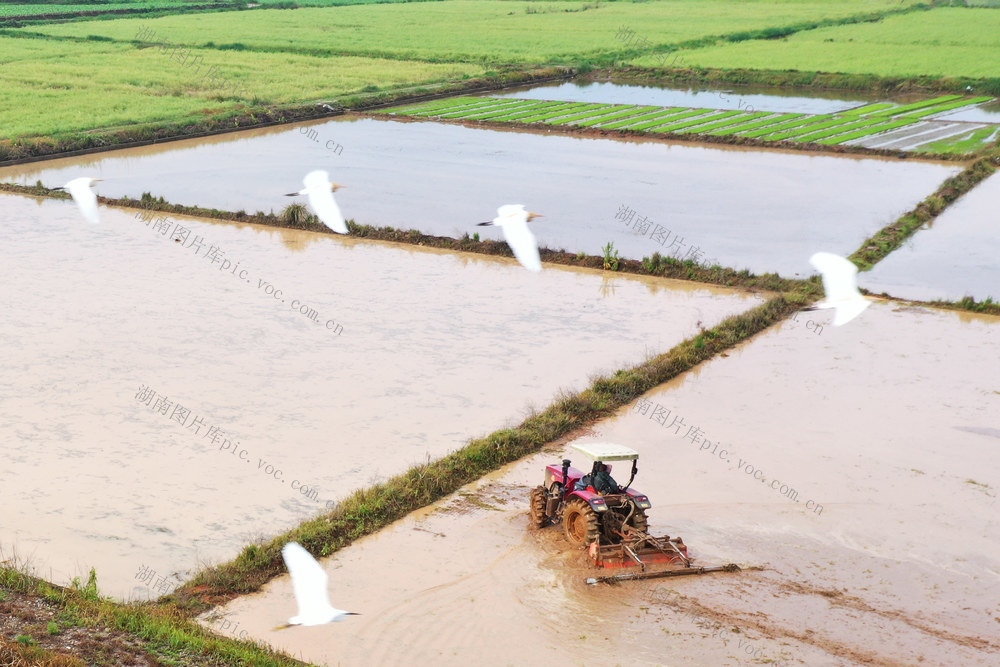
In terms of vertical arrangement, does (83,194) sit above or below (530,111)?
below

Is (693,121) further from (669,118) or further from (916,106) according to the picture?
(916,106)

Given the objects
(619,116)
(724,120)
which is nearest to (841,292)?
(724,120)

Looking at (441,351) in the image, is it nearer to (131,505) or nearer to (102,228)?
(131,505)

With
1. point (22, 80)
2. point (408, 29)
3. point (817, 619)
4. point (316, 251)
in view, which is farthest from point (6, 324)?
point (408, 29)

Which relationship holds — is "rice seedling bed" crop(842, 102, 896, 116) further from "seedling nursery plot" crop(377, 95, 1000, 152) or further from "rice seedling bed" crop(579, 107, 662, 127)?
"rice seedling bed" crop(579, 107, 662, 127)

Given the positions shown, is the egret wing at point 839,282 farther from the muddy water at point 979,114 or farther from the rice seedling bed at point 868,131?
the muddy water at point 979,114

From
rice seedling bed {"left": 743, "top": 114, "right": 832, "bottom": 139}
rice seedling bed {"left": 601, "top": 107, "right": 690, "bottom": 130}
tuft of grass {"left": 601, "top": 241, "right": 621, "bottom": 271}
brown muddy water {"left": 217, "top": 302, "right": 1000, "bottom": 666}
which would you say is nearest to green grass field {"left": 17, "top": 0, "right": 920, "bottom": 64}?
rice seedling bed {"left": 601, "top": 107, "right": 690, "bottom": 130}
